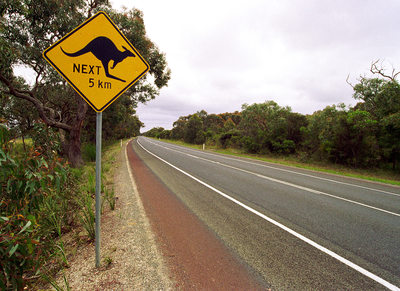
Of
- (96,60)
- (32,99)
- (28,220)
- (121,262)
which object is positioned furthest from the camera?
(32,99)

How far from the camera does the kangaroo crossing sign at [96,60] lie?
227cm

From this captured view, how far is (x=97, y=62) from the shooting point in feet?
7.82

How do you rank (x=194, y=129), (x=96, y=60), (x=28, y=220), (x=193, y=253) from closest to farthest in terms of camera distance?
(x=28, y=220) → (x=96, y=60) → (x=193, y=253) → (x=194, y=129)

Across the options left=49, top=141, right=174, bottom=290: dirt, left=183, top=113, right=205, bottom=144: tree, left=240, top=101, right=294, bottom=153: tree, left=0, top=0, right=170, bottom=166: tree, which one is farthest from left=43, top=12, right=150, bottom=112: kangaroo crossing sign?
left=183, top=113, right=205, bottom=144: tree

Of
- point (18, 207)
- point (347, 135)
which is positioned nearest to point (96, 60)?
point (18, 207)

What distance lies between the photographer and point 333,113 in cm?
1472

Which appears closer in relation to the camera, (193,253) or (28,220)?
(28,220)

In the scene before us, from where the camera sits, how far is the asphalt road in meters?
2.51

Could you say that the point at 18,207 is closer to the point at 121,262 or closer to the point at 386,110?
the point at 121,262

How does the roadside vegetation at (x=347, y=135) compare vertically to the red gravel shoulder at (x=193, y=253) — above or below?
above

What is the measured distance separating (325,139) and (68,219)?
16.9 meters

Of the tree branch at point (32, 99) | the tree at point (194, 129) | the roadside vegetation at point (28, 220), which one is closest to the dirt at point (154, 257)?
the roadside vegetation at point (28, 220)

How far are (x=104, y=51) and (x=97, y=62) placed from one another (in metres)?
0.18

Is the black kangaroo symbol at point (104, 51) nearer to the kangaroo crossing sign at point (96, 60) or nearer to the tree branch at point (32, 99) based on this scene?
the kangaroo crossing sign at point (96, 60)
